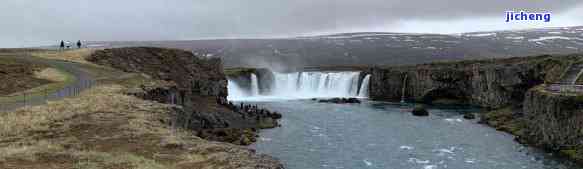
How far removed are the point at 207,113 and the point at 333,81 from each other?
68294 mm

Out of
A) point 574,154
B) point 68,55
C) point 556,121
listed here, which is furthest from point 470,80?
point 68,55

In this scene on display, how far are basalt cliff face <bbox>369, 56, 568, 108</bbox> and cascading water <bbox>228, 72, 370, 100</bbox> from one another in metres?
6.07

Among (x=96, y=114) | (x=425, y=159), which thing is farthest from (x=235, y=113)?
(x=96, y=114)

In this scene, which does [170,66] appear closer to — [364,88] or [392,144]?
[392,144]

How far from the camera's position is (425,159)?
46000mm

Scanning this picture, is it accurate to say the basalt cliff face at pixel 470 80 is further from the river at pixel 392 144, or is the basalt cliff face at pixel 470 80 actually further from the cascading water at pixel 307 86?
the river at pixel 392 144

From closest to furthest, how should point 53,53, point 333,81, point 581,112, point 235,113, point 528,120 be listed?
point 581,112, point 528,120, point 235,113, point 53,53, point 333,81

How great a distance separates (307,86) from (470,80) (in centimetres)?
3930

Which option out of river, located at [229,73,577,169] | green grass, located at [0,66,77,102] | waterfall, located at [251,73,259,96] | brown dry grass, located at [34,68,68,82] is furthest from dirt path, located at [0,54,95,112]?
waterfall, located at [251,73,259,96]

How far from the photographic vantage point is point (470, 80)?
10912 centimetres

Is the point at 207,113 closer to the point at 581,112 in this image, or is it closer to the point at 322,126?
the point at 322,126

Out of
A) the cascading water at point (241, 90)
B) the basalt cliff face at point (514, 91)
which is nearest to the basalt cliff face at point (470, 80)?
the basalt cliff face at point (514, 91)

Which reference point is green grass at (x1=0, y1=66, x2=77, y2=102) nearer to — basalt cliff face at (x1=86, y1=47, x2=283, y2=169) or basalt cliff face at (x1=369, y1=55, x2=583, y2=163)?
basalt cliff face at (x1=86, y1=47, x2=283, y2=169)

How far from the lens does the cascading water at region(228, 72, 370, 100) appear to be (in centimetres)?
12825
